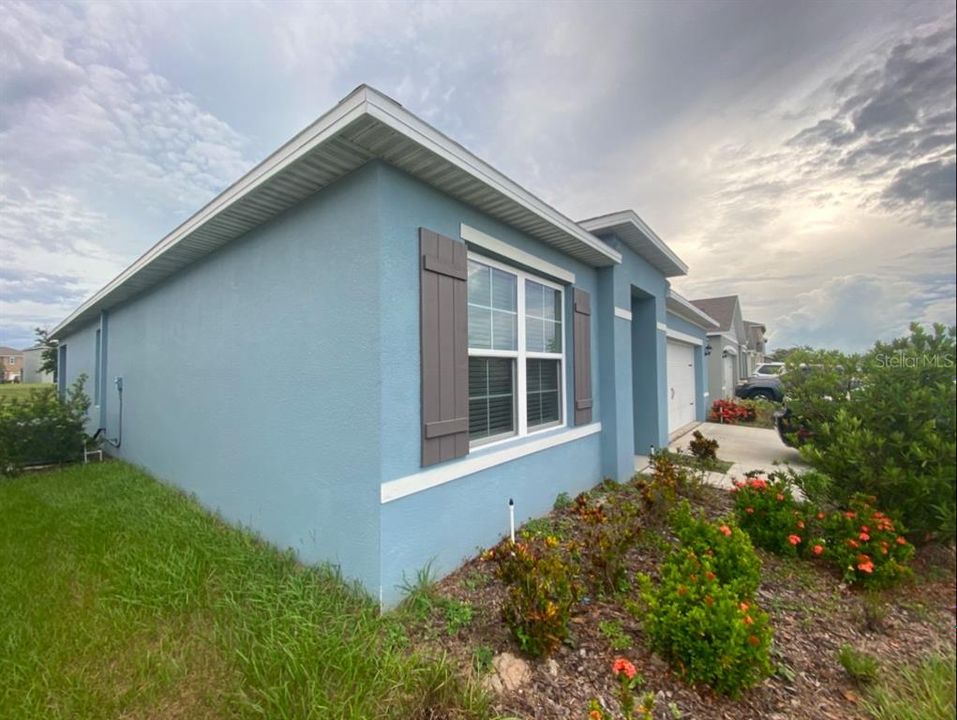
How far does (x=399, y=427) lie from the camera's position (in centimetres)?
276

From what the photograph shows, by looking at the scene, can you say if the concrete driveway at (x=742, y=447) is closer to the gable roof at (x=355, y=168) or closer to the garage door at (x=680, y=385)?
the garage door at (x=680, y=385)

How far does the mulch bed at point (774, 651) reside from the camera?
1.60m

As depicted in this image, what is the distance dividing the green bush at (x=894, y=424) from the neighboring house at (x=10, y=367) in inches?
517

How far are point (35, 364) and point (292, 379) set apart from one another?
18.7 meters

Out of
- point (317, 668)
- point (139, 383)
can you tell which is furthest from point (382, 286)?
point (139, 383)

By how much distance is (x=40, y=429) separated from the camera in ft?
22.5

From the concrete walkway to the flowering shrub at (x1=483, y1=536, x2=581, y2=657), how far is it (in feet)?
11.8

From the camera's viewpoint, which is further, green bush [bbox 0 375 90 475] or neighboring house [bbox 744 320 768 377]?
green bush [bbox 0 375 90 475]

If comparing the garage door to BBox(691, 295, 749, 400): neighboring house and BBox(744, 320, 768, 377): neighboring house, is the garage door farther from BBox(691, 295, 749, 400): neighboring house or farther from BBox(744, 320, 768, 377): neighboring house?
BBox(691, 295, 749, 400): neighboring house

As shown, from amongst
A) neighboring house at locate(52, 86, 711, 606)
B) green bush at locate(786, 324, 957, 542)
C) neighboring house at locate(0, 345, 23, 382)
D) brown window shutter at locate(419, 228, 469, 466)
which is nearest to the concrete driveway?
neighboring house at locate(52, 86, 711, 606)

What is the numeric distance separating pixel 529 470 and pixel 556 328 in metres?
1.70

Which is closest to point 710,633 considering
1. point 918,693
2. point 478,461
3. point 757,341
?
point 918,693

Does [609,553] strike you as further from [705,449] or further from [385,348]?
[705,449]

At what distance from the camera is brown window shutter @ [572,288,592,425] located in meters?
4.83
